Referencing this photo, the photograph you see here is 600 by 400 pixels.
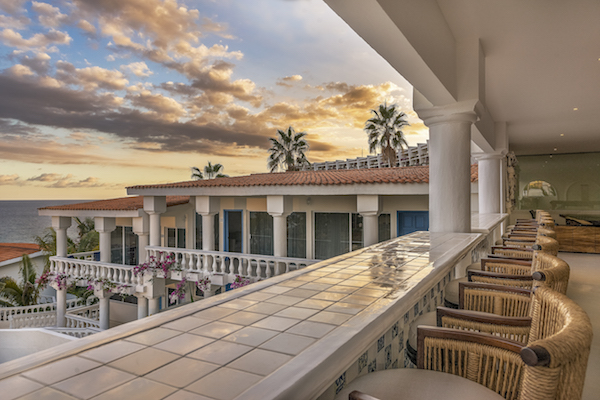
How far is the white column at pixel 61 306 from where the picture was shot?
42.6 ft

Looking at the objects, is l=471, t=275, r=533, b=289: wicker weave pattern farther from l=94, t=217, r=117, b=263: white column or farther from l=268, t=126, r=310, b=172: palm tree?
l=268, t=126, r=310, b=172: palm tree

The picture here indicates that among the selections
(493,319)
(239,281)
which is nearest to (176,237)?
(239,281)

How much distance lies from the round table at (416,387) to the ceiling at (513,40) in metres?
2.04

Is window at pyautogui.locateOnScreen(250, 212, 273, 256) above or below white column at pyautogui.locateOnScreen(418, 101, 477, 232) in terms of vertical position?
below

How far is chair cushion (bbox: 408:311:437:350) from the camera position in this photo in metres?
1.83

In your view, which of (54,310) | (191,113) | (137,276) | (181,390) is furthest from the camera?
(191,113)

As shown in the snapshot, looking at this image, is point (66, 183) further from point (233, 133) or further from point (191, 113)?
point (233, 133)

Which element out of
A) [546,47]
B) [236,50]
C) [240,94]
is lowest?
[546,47]

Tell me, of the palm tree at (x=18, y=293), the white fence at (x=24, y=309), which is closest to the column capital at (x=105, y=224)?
the white fence at (x=24, y=309)

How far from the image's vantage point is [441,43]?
3.64 m

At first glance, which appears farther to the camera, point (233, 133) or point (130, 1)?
point (233, 133)

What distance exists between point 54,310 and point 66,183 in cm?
2249

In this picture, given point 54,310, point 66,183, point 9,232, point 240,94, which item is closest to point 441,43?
point 54,310

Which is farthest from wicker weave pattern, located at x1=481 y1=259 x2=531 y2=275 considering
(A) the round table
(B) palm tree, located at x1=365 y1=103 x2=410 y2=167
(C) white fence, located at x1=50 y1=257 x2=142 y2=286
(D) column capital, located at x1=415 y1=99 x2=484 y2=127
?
(B) palm tree, located at x1=365 y1=103 x2=410 y2=167
